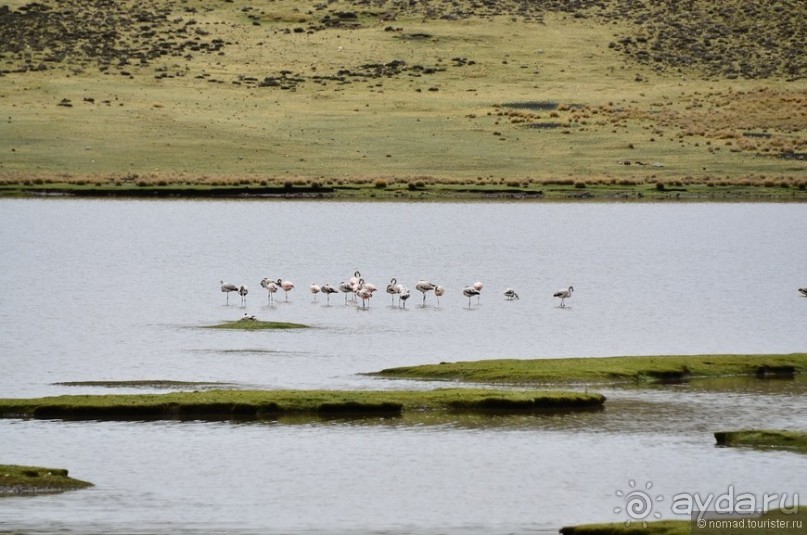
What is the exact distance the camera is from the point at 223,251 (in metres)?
54.5

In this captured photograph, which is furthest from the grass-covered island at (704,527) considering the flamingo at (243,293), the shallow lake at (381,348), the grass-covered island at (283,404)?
the flamingo at (243,293)

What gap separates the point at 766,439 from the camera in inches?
844

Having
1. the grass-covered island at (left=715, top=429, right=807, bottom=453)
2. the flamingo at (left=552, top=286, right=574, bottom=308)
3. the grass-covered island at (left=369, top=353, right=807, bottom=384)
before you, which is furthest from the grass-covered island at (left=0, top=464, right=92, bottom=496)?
the flamingo at (left=552, top=286, right=574, bottom=308)

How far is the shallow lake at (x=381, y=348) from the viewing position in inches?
759

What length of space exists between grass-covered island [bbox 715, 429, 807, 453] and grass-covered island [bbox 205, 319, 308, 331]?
13.6m

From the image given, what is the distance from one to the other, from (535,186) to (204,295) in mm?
37242

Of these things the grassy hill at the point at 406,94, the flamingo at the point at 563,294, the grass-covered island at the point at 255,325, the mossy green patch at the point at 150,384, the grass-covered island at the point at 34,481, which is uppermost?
the grassy hill at the point at 406,94

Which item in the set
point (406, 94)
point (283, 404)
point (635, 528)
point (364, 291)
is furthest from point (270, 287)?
point (406, 94)

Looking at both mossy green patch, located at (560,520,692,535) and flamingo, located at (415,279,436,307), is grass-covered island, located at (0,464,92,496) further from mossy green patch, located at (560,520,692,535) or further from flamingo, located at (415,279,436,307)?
flamingo, located at (415,279,436,307)

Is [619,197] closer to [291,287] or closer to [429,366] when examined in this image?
[291,287]

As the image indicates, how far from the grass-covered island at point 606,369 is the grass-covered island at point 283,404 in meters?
1.97

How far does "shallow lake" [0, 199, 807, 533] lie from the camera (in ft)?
63.3

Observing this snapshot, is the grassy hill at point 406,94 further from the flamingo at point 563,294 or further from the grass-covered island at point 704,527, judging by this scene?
the grass-covered island at point 704,527

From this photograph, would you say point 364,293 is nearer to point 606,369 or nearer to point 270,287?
point 270,287
